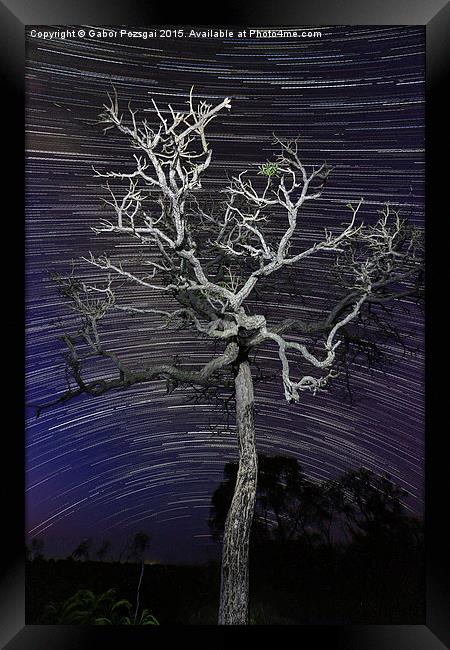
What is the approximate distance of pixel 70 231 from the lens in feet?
9.27

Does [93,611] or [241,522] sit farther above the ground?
[241,522]

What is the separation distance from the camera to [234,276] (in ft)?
9.21

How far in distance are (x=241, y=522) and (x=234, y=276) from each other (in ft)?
3.69

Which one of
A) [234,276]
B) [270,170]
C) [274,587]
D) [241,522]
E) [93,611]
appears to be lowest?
[93,611]

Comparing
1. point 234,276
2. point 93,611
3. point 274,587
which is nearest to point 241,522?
point 274,587

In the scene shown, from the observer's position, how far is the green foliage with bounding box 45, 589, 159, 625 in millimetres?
2793

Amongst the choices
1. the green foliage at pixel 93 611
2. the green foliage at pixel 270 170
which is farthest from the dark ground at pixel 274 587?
the green foliage at pixel 270 170

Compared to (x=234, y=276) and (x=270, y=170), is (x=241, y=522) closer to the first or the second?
(x=234, y=276)

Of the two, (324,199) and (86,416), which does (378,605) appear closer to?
(86,416)
